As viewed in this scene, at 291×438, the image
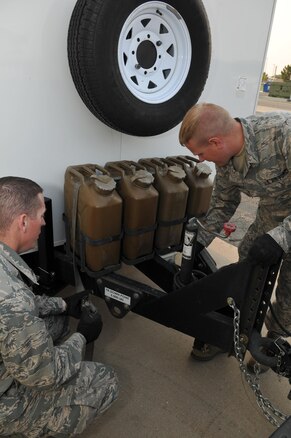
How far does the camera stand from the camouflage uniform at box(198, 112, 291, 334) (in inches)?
69.9

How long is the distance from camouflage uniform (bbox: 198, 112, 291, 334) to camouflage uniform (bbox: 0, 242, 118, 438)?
1.00 metres

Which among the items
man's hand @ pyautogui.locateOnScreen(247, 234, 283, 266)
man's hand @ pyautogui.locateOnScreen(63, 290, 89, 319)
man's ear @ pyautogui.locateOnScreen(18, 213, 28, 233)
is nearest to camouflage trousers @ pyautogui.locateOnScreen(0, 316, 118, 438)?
man's hand @ pyautogui.locateOnScreen(63, 290, 89, 319)

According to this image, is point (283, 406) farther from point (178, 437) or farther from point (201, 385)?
point (178, 437)

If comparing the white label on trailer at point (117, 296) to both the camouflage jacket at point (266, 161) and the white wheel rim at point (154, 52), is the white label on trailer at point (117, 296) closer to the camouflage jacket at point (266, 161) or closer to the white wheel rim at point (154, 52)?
the camouflage jacket at point (266, 161)

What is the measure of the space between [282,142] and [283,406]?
145 centimetres

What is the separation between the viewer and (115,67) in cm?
190

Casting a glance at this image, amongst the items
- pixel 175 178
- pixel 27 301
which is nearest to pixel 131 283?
pixel 175 178

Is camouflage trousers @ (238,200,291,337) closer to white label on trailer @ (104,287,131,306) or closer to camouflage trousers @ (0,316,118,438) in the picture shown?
white label on trailer @ (104,287,131,306)

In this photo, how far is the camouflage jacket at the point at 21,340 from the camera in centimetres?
122

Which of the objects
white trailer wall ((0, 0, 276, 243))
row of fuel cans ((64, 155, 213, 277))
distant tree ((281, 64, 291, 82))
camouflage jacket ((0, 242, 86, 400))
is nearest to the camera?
camouflage jacket ((0, 242, 86, 400))

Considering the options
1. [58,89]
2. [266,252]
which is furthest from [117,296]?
[58,89]

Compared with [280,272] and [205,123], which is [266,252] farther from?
[280,272]

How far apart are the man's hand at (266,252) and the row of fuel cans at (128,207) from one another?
80 cm

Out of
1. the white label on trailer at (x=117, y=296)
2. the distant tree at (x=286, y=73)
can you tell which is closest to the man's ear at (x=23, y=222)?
the white label on trailer at (x=117, y=296)
